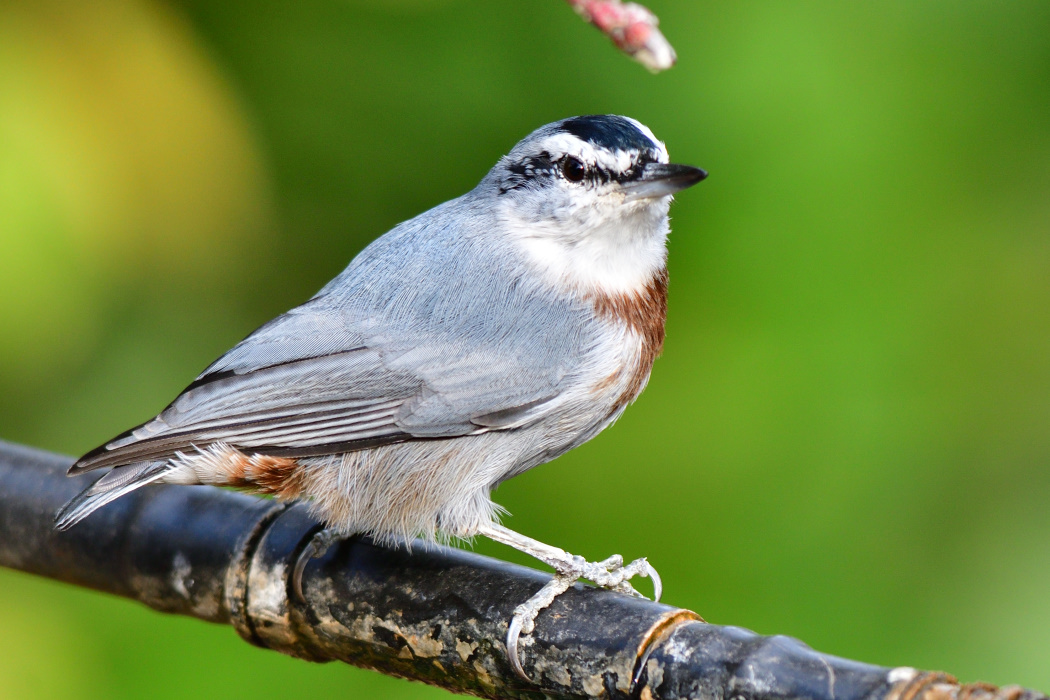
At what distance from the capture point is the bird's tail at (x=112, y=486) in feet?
5.86

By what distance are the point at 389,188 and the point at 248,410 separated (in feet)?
2.90

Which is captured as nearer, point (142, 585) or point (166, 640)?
point (142, 585)

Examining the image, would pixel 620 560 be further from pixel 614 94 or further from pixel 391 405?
pixel 614 94

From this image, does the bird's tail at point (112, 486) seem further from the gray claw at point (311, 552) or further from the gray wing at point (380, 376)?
the gray claw at point (311, 552)

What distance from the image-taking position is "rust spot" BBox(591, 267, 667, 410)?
6.41ft

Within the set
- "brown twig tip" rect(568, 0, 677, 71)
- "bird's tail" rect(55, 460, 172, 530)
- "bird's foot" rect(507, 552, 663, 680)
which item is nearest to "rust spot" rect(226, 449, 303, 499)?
"bird's tail" rect(55, 460, 172, 530)

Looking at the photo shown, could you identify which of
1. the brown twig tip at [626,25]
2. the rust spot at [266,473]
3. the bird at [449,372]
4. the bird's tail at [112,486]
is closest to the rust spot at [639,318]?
the bird at [449,372]

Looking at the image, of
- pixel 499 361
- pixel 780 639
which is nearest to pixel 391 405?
pixel 499 361

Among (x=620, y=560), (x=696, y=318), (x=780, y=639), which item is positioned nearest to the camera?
(x=780, y=639)

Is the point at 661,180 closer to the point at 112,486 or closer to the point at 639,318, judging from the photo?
the point at 639,318

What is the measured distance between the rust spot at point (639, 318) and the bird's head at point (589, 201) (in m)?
0.03

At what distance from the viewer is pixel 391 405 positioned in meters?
1.88

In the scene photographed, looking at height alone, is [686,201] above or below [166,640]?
above

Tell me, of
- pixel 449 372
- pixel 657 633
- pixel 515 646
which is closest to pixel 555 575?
pixel 515 646
